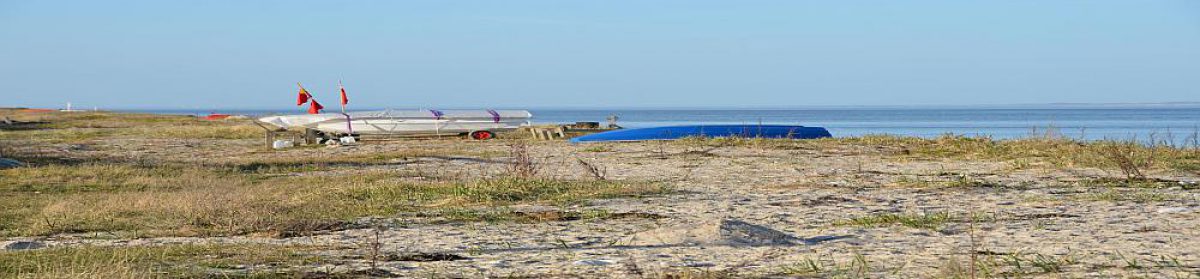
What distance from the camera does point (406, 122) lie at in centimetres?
3134

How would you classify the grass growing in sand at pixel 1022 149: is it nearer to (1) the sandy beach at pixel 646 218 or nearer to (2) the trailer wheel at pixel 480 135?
(1) the sandy beach at pixel 646 218

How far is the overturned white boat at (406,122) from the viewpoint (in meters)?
30.6

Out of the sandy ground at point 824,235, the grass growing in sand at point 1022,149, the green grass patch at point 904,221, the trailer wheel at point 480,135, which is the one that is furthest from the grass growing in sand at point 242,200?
the trailer wheel at point 480,135

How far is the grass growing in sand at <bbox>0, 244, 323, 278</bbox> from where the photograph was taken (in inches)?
249

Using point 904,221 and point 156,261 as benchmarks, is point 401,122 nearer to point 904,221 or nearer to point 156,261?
point 904,221

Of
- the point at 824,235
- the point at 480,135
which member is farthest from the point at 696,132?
the point at 824,235

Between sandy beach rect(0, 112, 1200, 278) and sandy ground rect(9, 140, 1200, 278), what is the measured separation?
24 millimetres

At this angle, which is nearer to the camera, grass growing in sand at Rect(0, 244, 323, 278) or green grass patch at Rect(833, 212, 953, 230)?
grass growing in sand at Rect(0, 244, 323, 278)

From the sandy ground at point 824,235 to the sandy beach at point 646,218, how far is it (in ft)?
0.08

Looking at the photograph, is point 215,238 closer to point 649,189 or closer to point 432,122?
point 649,189

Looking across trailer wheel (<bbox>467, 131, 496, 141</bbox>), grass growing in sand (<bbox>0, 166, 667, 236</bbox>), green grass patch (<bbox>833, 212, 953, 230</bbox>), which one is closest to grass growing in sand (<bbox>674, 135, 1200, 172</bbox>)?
green grass patch (<bbox>833, 212, 953, 230</bbox>)

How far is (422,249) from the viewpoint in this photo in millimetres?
7816

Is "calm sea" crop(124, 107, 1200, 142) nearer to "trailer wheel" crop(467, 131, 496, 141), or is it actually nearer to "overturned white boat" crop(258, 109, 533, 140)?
"overturned white boat" crop(258, 109, 533, 140)

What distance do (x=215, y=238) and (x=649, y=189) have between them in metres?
4.62
